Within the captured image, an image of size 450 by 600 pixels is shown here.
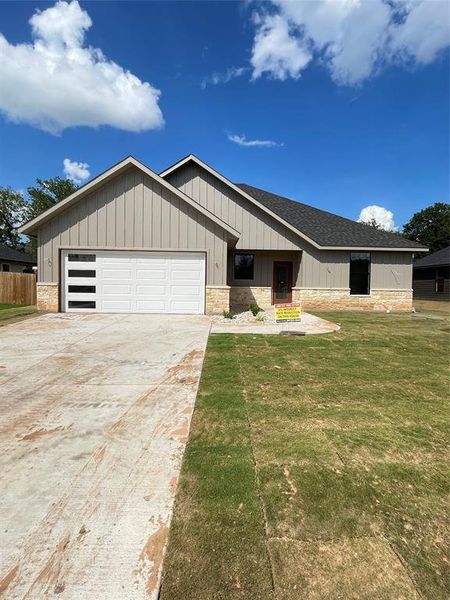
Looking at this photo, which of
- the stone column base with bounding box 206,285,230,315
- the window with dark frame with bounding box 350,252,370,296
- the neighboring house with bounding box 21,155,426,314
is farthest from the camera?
the window with dark frame with bounding box 350,252,370,296

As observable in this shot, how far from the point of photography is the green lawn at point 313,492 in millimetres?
1843

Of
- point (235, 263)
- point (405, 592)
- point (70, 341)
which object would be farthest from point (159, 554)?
point (235, 263)

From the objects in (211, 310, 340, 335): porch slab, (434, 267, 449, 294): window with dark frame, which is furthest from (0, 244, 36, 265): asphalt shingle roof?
(434, 267, 449, 294): window with dark frame

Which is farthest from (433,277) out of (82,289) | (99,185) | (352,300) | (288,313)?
(82,289)

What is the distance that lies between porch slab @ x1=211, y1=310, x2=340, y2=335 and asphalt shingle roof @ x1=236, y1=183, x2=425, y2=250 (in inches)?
252

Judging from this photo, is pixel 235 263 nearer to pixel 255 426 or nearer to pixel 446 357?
pixel 446 357

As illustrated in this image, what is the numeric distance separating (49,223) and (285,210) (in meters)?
12.3

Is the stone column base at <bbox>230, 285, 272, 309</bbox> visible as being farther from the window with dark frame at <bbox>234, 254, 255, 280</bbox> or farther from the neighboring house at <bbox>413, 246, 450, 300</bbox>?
the neighboring house at <bbox>413, 246, 450, 300</bbox>

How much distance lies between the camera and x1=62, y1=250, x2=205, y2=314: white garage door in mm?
12664

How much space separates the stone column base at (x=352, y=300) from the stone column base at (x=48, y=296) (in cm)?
1058

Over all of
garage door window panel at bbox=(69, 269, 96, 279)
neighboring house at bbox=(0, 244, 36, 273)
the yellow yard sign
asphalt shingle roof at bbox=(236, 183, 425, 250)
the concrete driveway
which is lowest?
the concrete driveway

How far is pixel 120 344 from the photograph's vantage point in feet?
24.6

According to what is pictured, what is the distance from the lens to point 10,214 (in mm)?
50531

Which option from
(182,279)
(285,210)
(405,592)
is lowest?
(405,592)
